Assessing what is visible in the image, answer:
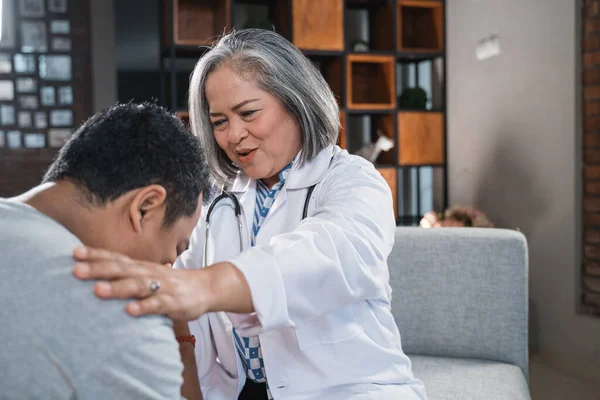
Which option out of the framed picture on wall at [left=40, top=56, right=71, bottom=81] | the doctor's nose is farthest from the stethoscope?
the framed picture on wall at [left=40, top=56, right=71, bottom=81]

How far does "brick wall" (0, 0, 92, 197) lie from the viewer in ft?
17.7

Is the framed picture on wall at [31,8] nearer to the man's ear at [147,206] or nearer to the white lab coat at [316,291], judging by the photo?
the white lab coat at [316,291]

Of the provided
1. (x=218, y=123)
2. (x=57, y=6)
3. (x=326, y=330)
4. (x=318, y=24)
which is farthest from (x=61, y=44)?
(x=326, y=330)

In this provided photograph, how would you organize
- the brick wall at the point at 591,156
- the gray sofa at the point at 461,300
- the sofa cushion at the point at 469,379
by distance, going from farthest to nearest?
the brick wall at the point at 591,156
the gray sofa at the point at 461,300
the sofa cushion at the point at 469,379

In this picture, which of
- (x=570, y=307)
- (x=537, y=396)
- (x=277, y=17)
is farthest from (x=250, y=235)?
(x=277, y=17)

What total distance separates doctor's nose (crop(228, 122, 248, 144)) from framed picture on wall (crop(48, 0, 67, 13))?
15.8 ft

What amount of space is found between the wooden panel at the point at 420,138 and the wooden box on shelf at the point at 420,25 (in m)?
0.47

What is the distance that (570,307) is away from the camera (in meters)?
3.37

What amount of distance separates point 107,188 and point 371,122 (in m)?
3.97

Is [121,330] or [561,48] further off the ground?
[561,48]

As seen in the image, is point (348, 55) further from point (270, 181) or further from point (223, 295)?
point (223, 295)

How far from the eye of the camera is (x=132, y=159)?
80cm

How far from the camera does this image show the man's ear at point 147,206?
2.60 ft

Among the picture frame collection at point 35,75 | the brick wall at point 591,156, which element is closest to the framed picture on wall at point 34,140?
the picture frame collection at point 35,75
